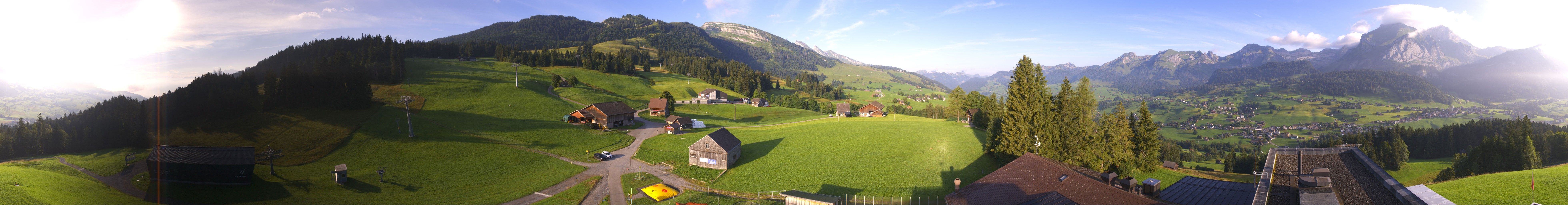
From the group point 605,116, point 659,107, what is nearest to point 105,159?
point 605,116

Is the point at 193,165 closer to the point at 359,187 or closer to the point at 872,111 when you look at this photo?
the point at 359,187

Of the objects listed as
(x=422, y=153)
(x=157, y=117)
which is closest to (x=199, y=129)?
(x=157, y=117)

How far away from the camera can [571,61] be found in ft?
408

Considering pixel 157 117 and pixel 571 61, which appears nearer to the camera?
pixel 157 117

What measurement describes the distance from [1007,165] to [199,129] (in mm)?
49667

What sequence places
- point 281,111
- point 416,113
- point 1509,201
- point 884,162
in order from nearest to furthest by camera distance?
point 1509,201, point 884,162, point 281,111, point 416,113

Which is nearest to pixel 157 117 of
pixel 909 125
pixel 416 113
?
pixel 416 113

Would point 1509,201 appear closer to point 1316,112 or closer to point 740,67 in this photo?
point 740,67

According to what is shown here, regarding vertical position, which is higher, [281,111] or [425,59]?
[425,59]

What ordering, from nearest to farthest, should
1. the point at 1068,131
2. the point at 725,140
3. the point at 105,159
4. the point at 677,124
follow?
the point at 105,159 < the point at 1068,131 < the point at 725,140 < the point at 677,124

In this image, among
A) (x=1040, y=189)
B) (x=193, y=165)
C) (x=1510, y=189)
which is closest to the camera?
(x=1040, y=189)

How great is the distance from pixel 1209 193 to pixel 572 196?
3433cm

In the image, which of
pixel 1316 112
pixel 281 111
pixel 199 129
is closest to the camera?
pixel 199 129

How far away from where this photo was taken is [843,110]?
8350 centimetres
